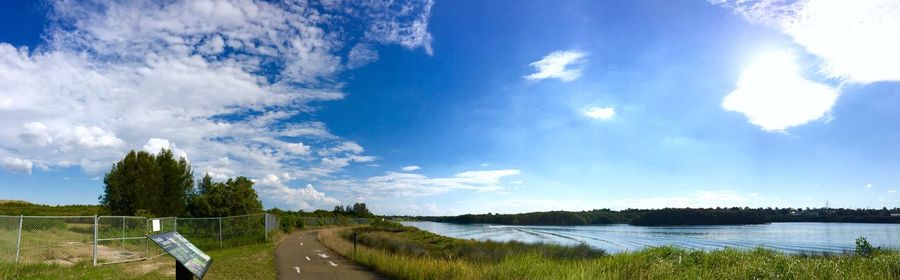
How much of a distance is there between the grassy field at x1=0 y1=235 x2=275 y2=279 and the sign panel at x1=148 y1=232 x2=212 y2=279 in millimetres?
8710

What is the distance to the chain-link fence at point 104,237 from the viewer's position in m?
17.3

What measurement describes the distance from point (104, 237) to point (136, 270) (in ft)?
38.6

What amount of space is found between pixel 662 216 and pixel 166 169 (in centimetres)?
13338

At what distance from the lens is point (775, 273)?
12.9 meters

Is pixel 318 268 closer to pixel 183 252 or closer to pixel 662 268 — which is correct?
pixel 662 268

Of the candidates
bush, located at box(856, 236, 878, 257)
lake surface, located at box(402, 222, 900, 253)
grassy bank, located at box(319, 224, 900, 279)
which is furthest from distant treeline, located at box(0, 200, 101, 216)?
bush, located at box(856, 236, 878, 257)

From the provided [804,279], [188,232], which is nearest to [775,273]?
[804,279]

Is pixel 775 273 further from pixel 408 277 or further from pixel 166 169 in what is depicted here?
pixel 166 169

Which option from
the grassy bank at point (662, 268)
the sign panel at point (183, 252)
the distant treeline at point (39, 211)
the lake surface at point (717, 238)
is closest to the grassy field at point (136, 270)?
the grassy bank at point (662, 268)

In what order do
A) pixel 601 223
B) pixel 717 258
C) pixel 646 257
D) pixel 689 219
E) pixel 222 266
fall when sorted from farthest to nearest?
1. pixel 601 223
2. pixel 689 219
3. pixel 222 266
4. pixel 717 258
5. pixel 646 257

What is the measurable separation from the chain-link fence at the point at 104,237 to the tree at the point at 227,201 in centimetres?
572

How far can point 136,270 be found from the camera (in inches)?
670

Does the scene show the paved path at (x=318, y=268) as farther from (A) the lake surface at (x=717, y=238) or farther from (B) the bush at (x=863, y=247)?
(B) the bush at (x=863, y=247)

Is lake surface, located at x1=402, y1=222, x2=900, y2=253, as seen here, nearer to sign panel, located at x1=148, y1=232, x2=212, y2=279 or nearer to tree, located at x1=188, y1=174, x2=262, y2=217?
tree, located at x1=188, y1=174, x2=262, y2=217
